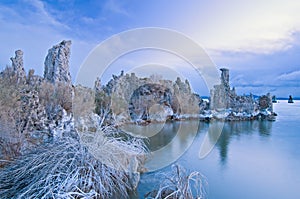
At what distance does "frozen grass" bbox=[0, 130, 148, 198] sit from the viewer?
3770mm

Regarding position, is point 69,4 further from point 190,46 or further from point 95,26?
point 190,46

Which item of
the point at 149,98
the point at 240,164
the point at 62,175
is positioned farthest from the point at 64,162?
the point at 149,98

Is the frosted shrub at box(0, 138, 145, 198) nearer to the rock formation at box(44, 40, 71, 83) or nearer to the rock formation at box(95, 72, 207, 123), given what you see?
the rock formation at box(44, 40, 71, 83)

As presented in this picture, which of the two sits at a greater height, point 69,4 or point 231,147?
point 69,4

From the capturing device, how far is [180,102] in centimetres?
1689

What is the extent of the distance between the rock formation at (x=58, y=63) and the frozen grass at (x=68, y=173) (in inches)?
297

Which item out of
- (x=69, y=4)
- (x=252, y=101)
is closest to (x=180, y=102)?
(x=252, y=101)

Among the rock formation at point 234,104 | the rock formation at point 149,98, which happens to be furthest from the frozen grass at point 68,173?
the rock formation at point 234,104

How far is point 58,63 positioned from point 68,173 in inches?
343

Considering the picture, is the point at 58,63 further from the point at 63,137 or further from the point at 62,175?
the point at 62,175

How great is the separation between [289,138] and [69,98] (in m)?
9.60

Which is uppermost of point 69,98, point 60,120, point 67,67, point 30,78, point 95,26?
point 95,26

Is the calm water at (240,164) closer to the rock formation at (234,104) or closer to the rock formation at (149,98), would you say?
the rock formation at (149,98)

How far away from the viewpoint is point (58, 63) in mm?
11656
